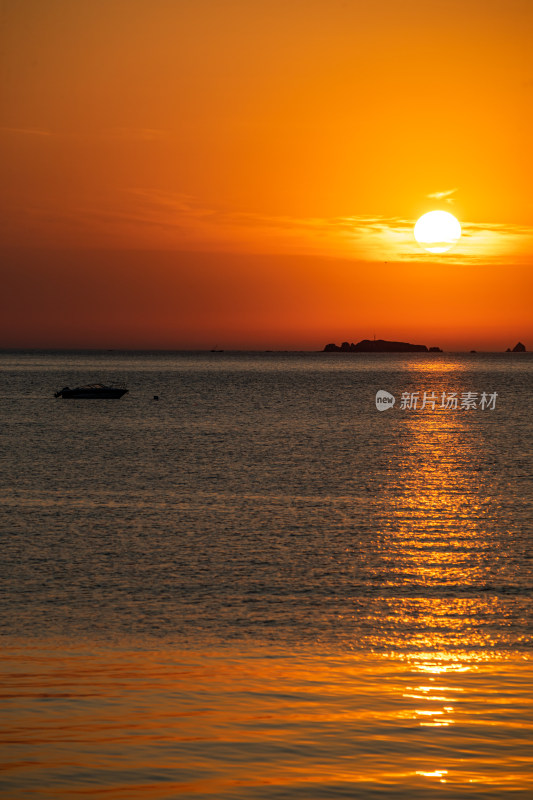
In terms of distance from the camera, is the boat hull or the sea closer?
the sea

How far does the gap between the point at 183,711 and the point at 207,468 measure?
155ft

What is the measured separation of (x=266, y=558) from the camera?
3159 centimetres

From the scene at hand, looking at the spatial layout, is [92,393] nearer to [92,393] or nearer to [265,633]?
[92,393]

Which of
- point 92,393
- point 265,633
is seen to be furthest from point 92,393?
point 265,633

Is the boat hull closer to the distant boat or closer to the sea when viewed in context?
the distant boat

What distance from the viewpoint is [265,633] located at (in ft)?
71.4

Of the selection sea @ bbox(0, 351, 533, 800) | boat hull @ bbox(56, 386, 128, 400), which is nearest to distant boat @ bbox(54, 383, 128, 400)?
boat hull @ bbox(56, 386, 128, 400)

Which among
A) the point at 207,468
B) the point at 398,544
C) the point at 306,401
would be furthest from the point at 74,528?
the point at 306,401

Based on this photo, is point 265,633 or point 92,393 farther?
point 92,393

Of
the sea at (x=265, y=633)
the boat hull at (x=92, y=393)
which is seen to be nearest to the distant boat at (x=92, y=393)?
the boat hull at (x=92, y=393)

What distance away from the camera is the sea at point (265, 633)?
12.6 meters

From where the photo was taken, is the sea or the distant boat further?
the distant boat

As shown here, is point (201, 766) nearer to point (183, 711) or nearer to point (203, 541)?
point (183, 711)

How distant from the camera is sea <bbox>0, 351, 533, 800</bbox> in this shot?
12578mm
